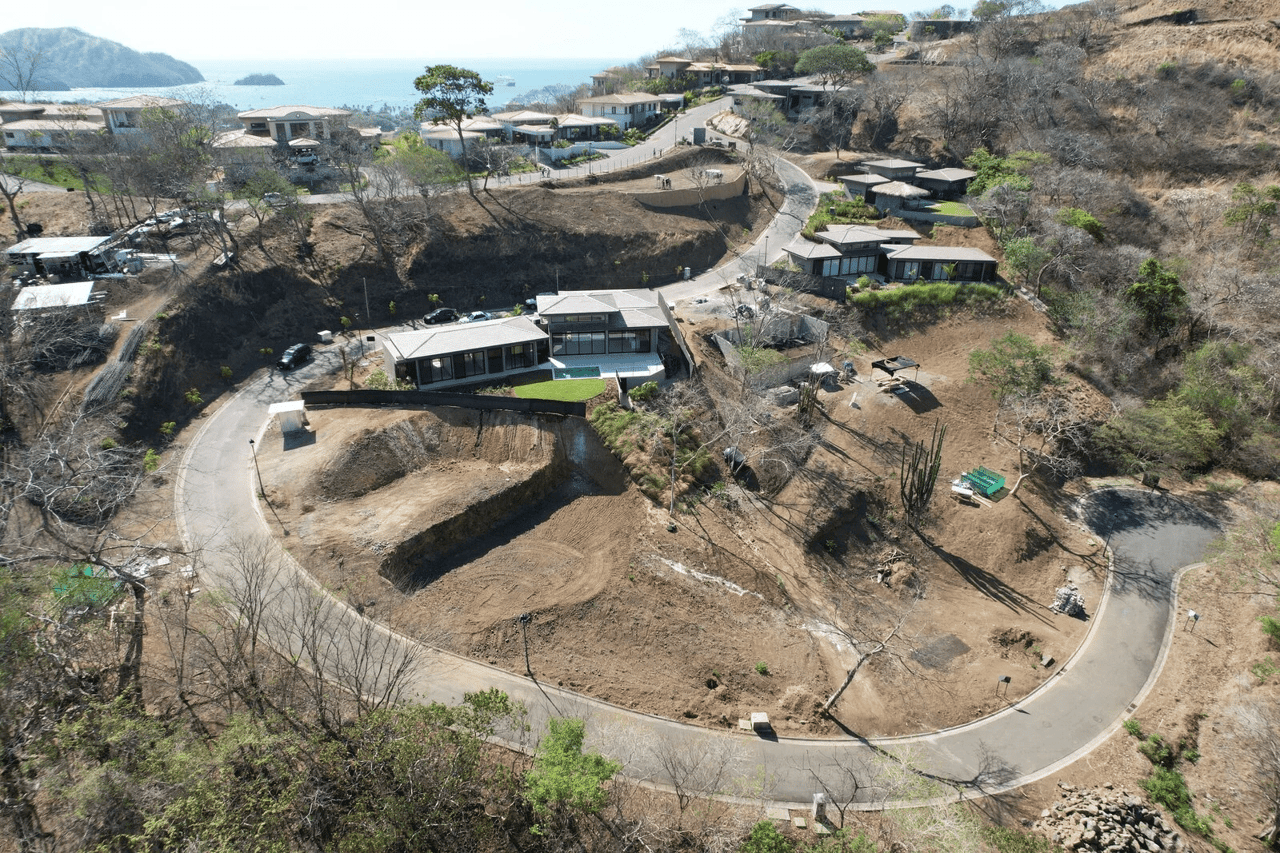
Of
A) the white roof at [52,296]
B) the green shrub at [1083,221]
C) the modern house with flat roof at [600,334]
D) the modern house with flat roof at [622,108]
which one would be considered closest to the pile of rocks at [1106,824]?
the modern house with flat roof at [600,334]

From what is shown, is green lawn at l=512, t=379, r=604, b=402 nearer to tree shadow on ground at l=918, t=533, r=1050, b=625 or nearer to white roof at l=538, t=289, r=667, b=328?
white roof at l=538, t=289, r=667, b=328

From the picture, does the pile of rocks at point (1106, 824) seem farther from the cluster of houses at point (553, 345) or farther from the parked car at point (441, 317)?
the parked car at point (441, 317)

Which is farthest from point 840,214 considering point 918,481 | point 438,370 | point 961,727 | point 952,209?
point 961,727

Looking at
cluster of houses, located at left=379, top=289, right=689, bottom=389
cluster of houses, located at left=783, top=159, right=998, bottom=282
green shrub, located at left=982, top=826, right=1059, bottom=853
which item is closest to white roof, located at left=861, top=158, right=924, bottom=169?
cluster of houses, located at left=783, top=159, right=998, bottom=282

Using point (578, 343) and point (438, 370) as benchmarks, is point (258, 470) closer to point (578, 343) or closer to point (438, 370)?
point (438, 370)

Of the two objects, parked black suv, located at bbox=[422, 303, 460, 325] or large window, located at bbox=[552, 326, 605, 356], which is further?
parked black suv, located at bbox=[422, 303, 460, 325]

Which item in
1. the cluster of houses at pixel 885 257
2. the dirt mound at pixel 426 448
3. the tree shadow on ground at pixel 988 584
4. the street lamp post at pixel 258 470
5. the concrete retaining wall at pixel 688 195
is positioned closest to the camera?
the street lamp post at pixel 258 470

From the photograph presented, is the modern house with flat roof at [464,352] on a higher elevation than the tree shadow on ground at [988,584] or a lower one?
higher
